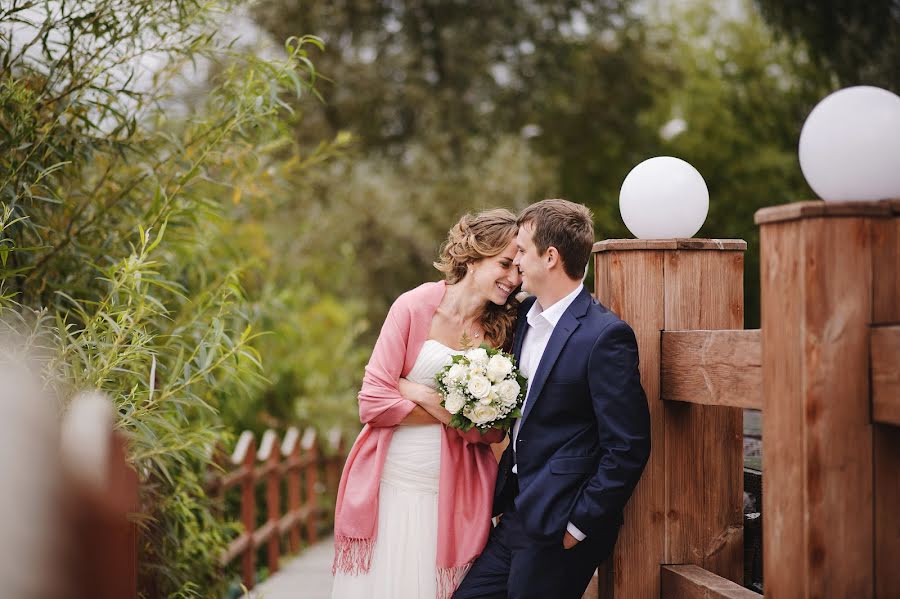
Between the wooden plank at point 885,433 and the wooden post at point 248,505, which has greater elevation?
the wooden plank at point 885,433

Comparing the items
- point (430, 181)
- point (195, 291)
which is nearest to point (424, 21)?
point (430, 181)

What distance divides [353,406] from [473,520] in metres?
7.05

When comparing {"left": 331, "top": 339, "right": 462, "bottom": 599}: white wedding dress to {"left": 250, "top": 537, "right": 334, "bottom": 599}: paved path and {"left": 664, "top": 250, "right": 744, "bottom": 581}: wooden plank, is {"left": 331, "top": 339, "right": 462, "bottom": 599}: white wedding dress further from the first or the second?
{"left": 250, "top": 537, "right": 334, "bottom": 599}: paved path

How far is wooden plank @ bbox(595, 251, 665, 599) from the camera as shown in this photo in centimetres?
287

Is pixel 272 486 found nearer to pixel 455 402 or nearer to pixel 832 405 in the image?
pixel 455 402

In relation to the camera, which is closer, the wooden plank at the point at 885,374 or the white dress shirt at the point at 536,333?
the wooden plank at the point at 885,374

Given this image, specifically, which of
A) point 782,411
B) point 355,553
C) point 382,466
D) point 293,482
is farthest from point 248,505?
point 782,411

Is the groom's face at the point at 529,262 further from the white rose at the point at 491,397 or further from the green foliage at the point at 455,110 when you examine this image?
the green foliage at the point at 455,110

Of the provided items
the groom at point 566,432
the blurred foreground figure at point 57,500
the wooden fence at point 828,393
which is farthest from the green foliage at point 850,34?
the blurred foreground figure at point 57,500

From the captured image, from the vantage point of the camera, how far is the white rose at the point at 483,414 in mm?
3059

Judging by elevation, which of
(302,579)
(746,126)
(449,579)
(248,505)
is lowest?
(302,579)

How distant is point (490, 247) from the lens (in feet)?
11.9

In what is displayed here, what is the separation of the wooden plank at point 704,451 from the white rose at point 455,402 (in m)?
0.72

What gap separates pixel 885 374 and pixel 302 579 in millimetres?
6242
